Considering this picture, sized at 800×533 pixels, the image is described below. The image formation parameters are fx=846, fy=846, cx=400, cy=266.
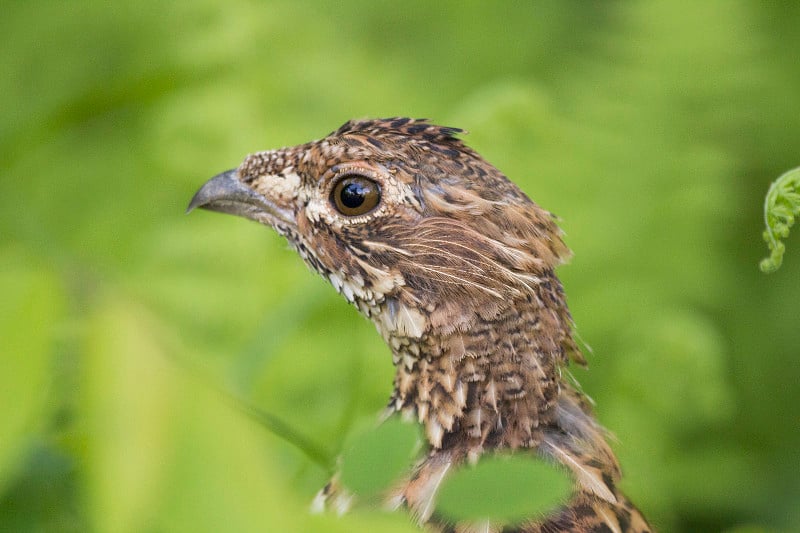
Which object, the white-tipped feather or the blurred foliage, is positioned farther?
the blurred foliage

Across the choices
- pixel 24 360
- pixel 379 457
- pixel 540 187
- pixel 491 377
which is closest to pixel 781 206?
pixel 491 377

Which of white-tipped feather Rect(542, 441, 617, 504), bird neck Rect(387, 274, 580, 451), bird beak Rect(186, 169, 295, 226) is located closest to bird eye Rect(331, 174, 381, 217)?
bird beak Rect(186, 169, 295, 226)

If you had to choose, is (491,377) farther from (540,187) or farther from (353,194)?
(540,187)

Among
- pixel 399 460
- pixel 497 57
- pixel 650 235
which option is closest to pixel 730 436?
pixel 650 235

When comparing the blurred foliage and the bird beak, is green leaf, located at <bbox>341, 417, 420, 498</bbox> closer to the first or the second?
the bird beak

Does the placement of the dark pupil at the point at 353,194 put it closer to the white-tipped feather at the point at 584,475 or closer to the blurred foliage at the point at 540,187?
the white-tipped feather at the point at 584,475

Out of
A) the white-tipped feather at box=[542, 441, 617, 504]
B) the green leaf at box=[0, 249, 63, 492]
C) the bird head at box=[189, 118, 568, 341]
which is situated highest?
the bird head at box=[189, 118, 568, 341]
